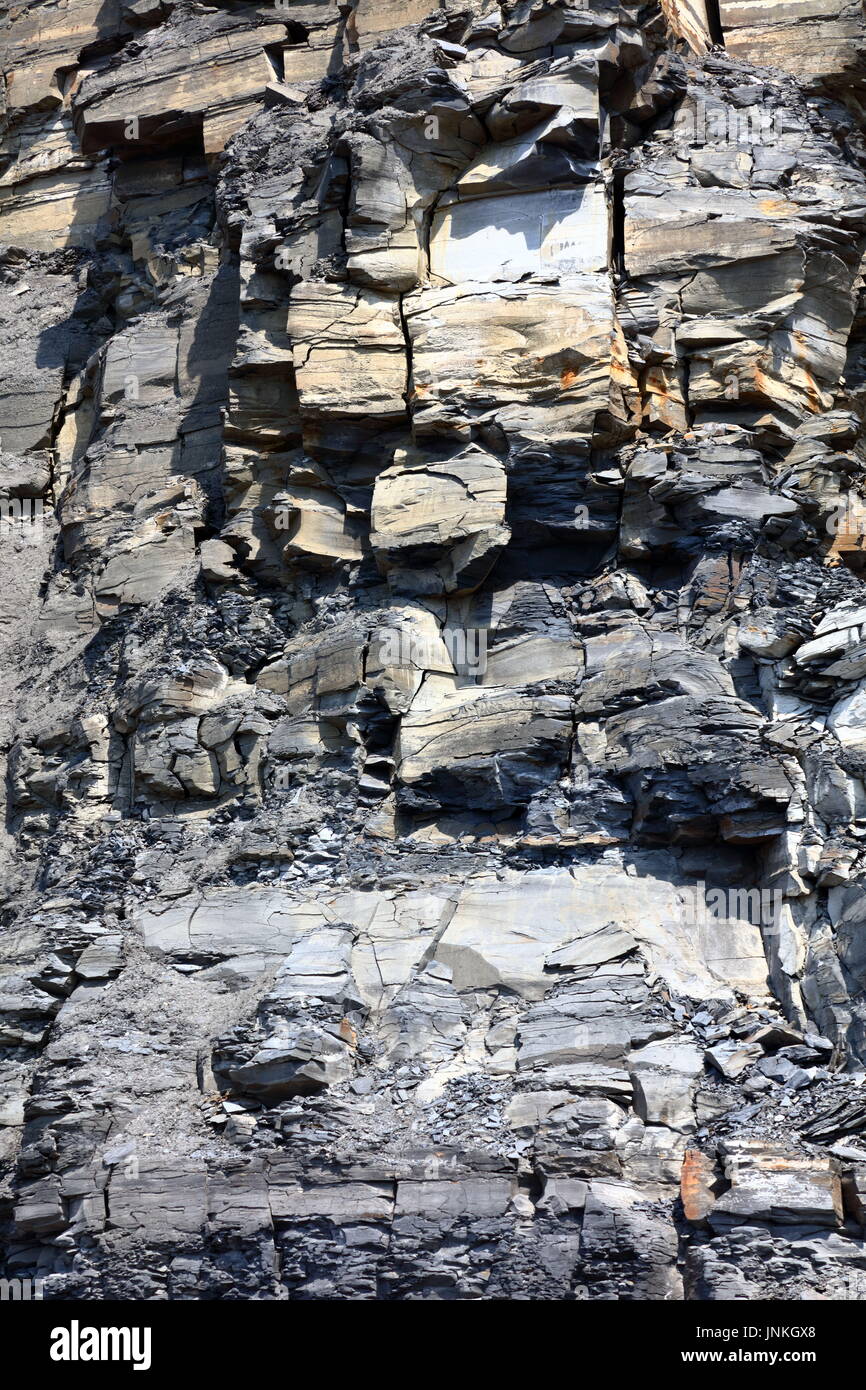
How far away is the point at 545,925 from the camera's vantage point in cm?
2027

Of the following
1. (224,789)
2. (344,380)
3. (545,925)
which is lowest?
(545,925)

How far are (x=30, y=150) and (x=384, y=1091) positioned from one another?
63.9 feet

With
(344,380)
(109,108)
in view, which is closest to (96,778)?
(344,380)

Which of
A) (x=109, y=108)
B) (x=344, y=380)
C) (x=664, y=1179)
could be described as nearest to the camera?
(x=664, y=1179)

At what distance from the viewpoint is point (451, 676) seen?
22.7 meters

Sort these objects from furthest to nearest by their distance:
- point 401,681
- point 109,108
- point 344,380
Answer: point 109,108, point 344,380, point 401,681

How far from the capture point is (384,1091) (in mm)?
19078

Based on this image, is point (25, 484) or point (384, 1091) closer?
point (384, 1091)

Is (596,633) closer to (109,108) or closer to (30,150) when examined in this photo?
(109,108)

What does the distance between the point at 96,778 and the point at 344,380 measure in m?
5.54

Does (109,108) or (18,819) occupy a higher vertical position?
(109,108)

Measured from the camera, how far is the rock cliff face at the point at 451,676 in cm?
1811

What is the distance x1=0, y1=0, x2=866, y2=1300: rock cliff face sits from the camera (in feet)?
59.4

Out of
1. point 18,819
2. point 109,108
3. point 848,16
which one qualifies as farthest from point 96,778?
point 848,16
